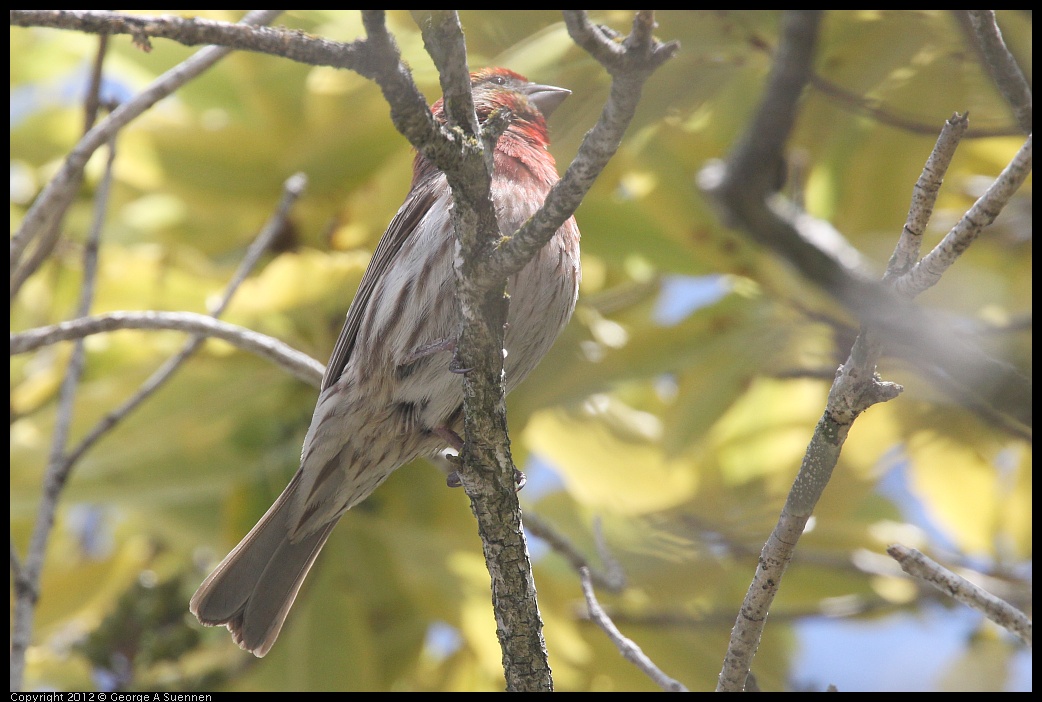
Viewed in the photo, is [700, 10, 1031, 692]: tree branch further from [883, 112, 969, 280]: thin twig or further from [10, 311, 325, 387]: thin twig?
[10, 311, 325, 387]: thin twig

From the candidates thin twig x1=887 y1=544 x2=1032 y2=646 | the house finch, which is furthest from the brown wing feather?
thin twig x1=887 y1=544 x2=1032 y2=646

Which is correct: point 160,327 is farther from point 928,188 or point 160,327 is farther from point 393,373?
point 928,188

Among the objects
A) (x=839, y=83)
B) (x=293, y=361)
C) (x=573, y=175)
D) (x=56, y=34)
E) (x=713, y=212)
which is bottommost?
(x=573, y=175)

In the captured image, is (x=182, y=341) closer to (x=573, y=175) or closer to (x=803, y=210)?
(x=803, y=210)

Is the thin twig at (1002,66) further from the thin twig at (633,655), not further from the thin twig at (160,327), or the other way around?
the thin twig at (160,327)

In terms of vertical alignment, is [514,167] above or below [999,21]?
below

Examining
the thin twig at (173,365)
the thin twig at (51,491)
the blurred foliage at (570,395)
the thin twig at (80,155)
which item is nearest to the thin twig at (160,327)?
the thin twig at (173,365)

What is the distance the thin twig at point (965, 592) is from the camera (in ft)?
6.97

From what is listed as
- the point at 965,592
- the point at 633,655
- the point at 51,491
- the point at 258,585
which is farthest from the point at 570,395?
the point at 965,592

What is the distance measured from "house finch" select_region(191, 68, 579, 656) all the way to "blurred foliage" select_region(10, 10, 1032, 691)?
A: 1.93 feet

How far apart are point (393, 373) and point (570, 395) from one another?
119 cm

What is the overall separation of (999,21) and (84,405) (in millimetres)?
4137

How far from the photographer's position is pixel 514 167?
3678 mm

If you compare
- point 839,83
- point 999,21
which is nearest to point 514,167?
point 839,83
